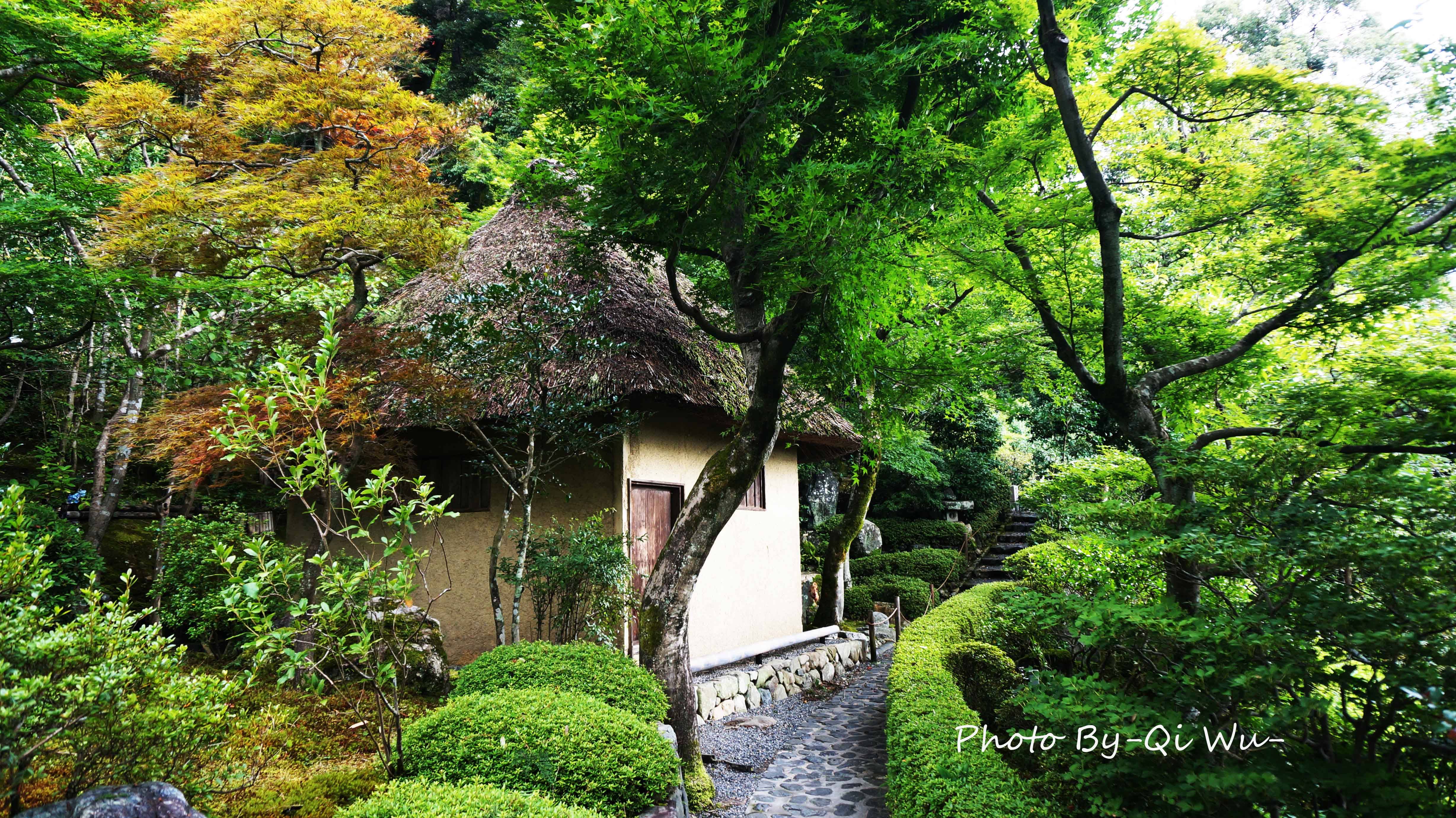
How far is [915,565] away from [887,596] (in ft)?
5.92

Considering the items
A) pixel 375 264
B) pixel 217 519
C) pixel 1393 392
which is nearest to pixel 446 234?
pixel 375 264

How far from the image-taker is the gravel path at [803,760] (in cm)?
562

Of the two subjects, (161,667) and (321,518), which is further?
(321,518)

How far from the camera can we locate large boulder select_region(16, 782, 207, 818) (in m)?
2.64

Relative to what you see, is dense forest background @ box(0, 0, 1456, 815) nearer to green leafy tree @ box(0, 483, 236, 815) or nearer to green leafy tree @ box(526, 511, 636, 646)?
green leafy tree @ box(526, 511, 636, 646)

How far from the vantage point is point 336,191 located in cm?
641

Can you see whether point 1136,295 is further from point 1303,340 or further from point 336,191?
point 336,191

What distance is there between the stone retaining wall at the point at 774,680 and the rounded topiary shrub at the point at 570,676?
2.36 meters

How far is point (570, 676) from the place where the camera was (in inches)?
197

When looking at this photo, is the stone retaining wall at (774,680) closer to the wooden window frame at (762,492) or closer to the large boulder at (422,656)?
the wooden window frame at (762,492)

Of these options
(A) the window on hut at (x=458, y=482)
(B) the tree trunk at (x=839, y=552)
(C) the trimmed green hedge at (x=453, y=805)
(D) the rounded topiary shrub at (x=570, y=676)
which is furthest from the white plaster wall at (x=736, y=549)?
(C) the trimmed green hedge at (x=453, y=805)

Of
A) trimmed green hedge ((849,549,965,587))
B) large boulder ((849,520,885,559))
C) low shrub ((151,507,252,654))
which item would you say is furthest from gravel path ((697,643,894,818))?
large boulder ((849,520,885,559))

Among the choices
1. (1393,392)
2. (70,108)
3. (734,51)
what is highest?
(70,108)

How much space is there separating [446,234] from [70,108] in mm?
3461
